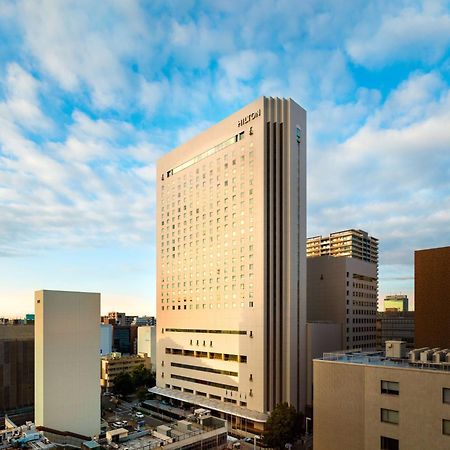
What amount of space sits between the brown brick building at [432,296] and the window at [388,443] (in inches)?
1224

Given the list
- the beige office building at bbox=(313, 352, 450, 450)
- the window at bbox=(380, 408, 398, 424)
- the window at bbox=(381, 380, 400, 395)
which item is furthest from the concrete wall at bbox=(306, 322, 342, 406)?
the window at bbox=(381, 380, 400, 395)

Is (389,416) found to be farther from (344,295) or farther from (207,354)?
(344,295)

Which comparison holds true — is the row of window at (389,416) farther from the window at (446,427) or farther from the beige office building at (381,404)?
the window at (446,427)

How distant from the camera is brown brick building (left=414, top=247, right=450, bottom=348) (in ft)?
211

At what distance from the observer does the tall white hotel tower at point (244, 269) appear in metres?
80.5

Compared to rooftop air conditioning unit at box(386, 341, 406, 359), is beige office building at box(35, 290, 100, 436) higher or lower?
lower

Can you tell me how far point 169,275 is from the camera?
114812mm

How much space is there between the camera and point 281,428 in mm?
62031

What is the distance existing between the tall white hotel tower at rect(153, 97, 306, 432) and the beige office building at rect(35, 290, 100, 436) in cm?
2667

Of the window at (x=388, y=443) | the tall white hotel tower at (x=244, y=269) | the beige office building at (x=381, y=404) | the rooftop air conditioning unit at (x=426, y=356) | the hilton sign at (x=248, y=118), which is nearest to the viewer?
the beige office building at (x=381, y=404)

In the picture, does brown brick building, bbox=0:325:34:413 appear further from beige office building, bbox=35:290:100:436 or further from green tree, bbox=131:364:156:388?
beige office building, bbox=35:290:100:436

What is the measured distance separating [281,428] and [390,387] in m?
28.5

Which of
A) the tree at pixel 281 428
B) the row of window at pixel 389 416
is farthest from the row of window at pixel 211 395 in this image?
the row of window at pixel 389 416

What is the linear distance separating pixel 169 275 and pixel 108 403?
3982 centimetres
